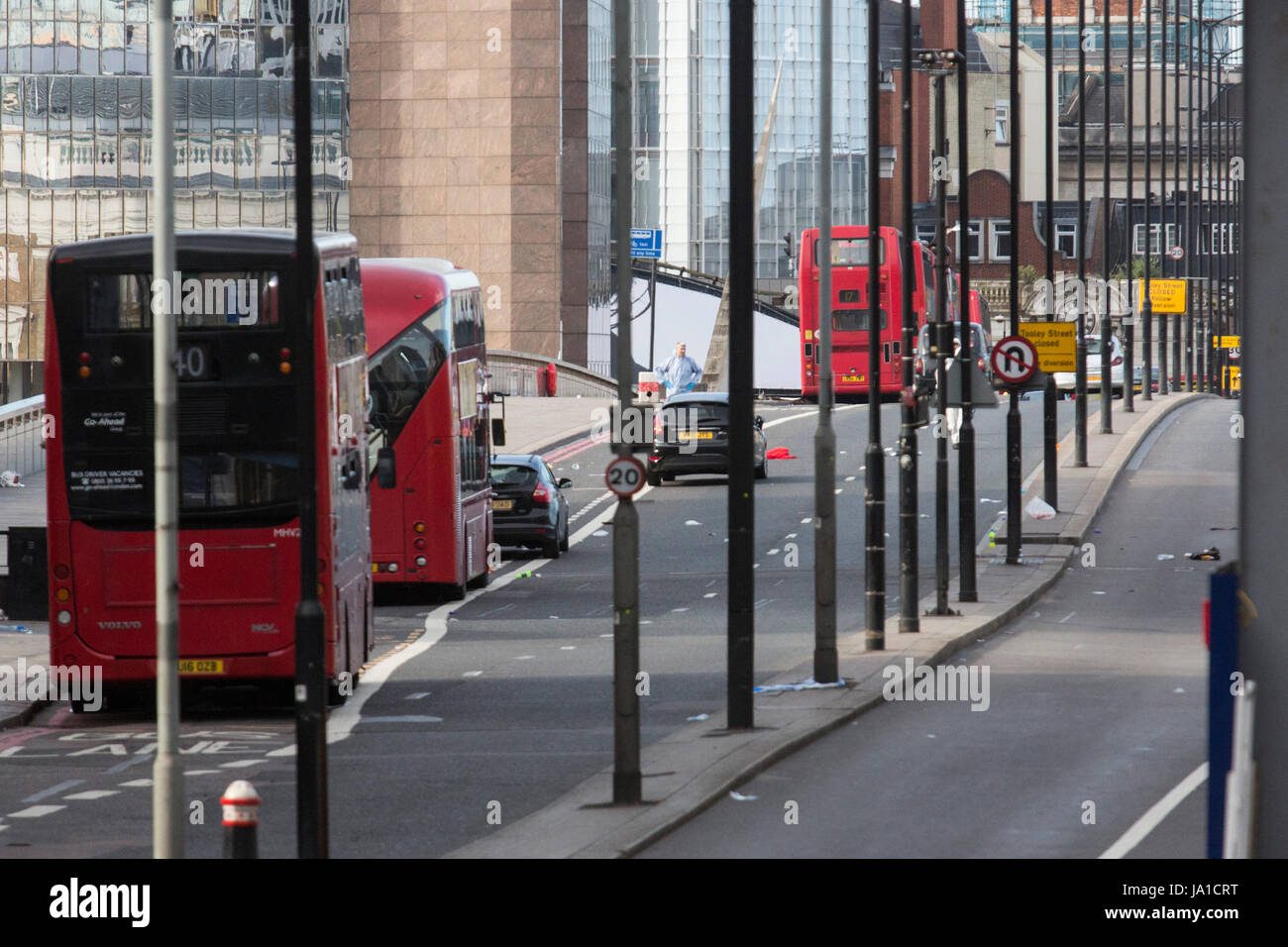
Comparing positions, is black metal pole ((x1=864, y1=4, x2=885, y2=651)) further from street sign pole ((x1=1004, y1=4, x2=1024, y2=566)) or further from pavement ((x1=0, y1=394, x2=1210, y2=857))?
street sign pole ((x1=1004, y1=4, x2=1024, y2=566))

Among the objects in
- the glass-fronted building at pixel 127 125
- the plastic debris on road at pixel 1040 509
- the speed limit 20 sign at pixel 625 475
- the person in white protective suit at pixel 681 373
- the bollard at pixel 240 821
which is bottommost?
the plastic debris on road at pixel 1040 509

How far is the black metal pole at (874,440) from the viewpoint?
69.5 feet

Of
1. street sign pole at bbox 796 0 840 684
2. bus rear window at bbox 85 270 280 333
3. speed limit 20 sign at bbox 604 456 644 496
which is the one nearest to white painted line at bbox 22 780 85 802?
bus rear window at bbox 85 270 280 333

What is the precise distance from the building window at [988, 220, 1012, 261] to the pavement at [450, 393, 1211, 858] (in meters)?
73.4

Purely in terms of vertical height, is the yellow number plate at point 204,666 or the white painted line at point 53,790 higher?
the yellow number plate at point 204,666

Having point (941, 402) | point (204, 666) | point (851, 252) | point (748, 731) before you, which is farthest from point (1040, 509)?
point (204, 666)

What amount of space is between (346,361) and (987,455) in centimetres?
2823

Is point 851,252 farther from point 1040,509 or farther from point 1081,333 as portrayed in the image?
point 1040,509

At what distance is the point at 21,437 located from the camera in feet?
145

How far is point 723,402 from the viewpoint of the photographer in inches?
1618

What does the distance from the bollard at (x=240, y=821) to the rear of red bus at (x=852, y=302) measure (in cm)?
4071

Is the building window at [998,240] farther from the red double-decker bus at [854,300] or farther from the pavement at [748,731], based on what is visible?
the pavement at [748,731]

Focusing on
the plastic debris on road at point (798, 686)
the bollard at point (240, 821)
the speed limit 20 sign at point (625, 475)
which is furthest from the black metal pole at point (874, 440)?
the bollard at point (240, 821)
